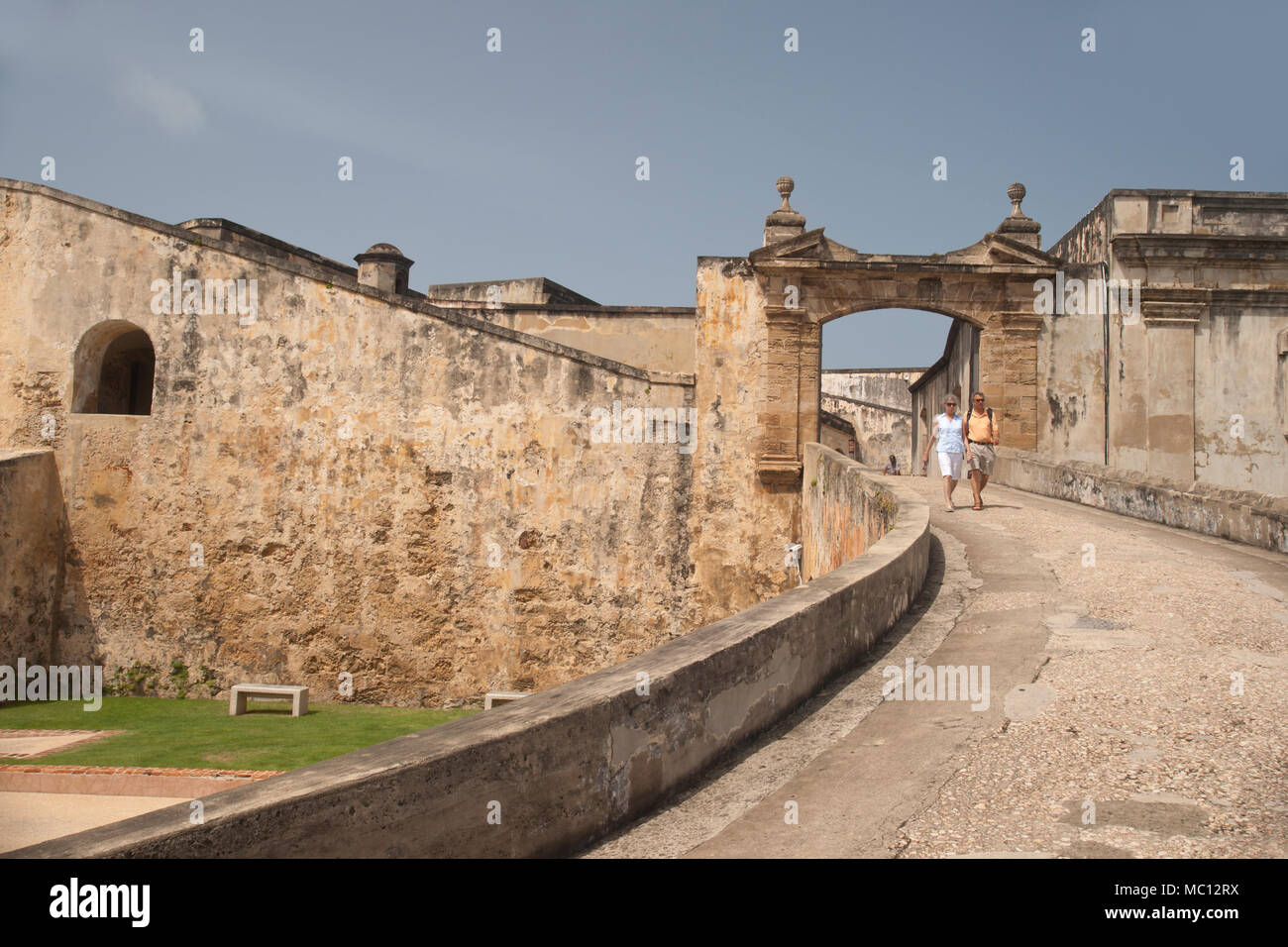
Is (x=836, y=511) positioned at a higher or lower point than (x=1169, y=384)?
lower

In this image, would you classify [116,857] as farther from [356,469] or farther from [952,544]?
[356,469]

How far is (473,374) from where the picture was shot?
1277cm

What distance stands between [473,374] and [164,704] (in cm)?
590

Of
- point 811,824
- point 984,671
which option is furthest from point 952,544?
point 811,824

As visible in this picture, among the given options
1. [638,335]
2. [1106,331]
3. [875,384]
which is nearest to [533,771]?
[1106,331]

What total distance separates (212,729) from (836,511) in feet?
24.7

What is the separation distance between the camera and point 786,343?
44.8 feet

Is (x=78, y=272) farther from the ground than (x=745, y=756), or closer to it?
farther from the ground

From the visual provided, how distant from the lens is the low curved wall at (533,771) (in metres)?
2.22

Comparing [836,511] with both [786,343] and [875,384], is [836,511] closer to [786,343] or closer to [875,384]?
[786,343]

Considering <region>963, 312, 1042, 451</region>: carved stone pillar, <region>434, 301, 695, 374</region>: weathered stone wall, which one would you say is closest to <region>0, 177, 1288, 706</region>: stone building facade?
<region>963, 312, 1042, 451</region>: carved stone pillar

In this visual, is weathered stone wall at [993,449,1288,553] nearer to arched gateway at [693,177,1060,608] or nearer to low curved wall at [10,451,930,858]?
arched gateway at [693,177,1060,608]

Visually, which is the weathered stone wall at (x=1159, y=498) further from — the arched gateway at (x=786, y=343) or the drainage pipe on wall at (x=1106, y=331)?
the drainage pipe on wall at (x=1106, y=331)

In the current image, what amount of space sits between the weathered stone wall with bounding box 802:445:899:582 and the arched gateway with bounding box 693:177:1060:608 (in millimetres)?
564
